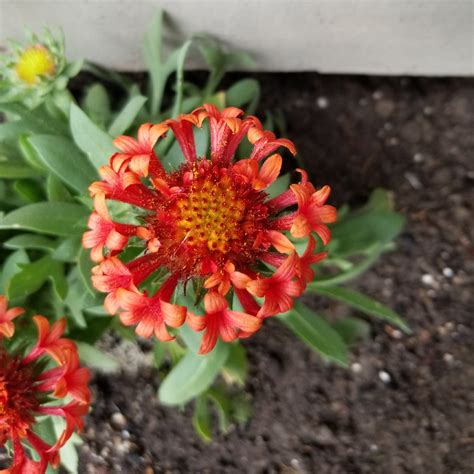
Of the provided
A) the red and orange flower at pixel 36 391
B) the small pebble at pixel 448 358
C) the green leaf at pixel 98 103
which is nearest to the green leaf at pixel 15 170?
the green leaf at pixel 98 103

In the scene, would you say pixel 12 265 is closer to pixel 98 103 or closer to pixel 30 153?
pixel 30 153

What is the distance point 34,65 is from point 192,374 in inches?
32.9

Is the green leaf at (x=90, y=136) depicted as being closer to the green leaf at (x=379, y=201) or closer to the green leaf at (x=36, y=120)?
the green leaf at (x=36, y=120)

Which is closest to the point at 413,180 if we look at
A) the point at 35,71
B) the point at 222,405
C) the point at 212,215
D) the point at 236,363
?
the point at 236,363

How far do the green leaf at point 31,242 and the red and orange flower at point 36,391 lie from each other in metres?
0.25

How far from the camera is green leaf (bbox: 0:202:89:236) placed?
141cm

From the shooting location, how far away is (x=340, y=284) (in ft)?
6.73

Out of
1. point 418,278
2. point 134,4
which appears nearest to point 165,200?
point 134,4

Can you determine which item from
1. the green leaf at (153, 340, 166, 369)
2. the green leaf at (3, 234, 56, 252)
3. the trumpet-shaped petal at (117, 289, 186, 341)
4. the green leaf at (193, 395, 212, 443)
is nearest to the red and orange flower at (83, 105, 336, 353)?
the trumpet-shaped petal at (117, 289, 186, 341)

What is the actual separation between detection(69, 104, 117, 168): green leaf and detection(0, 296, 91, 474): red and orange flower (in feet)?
1.24

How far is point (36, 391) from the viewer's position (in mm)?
1382

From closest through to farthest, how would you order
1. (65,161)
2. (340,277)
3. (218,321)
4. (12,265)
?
(218,321) → (65,161) → (12,265) → (340,277)

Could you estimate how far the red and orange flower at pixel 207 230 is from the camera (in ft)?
3.49

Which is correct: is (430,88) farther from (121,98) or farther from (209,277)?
(209,277)
